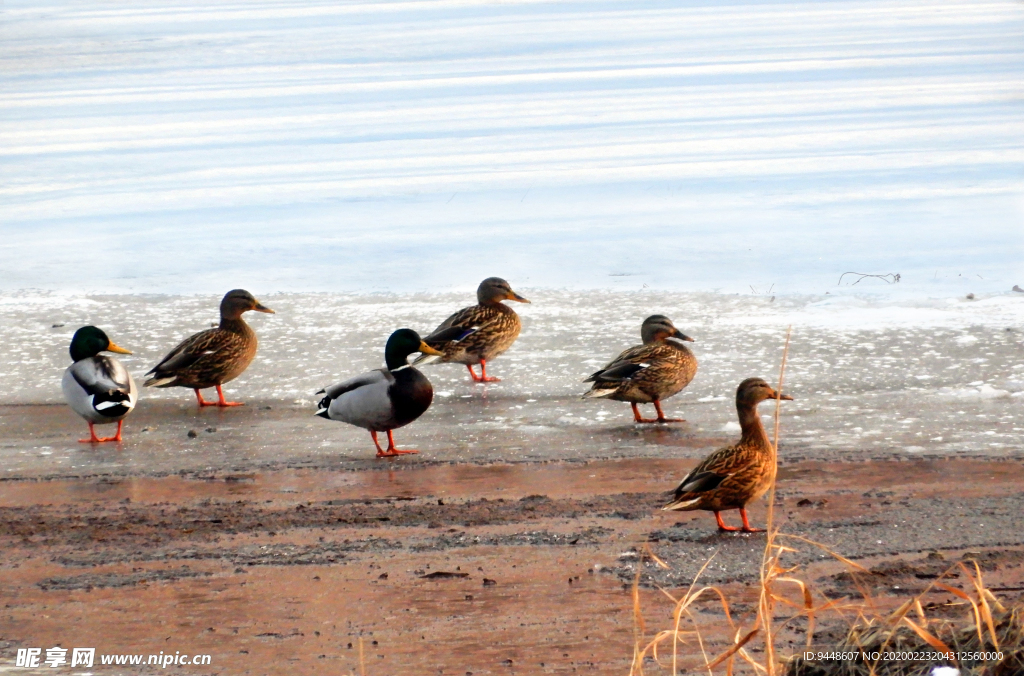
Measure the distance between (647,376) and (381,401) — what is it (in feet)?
4.47

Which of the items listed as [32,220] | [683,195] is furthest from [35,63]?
[683,195]

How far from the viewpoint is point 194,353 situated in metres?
7.85

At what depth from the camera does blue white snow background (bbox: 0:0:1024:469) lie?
8.13 meters

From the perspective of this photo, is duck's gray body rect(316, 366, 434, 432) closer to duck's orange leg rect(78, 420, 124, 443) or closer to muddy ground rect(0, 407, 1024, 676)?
muddy ground rect(0, 407, 1024, 676)

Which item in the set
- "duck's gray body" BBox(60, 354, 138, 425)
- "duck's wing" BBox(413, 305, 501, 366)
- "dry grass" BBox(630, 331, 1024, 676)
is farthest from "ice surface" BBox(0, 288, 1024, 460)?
"dry grass" BBox(630, 331, 1024, 676)

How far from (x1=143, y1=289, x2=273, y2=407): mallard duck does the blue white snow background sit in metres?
0.21

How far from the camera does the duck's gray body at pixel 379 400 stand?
21.5 ft

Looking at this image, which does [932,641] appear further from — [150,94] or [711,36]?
[711,36]

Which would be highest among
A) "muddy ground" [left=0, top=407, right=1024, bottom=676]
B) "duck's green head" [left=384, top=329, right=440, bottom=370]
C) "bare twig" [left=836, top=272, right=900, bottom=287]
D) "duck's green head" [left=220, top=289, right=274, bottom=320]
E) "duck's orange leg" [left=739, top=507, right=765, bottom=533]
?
"duck's green head" [left=220, top=289, right=274, bottom=320]

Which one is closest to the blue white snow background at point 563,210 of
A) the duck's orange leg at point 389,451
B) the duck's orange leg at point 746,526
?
the duck's orange leg at point 389,451

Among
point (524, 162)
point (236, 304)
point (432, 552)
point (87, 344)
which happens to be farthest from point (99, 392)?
point (524, 162)

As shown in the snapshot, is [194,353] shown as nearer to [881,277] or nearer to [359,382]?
[359,382]

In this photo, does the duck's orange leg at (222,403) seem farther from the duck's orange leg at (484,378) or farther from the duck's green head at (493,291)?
the duck's green head at (493,291)

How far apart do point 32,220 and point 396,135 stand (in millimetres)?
5848
